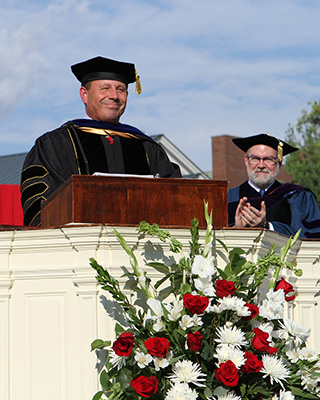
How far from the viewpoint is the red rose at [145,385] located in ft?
14.3

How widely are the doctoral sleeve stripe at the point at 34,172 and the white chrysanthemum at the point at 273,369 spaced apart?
95.5 inches

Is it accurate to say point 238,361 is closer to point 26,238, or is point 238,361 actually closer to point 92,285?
point 92,285

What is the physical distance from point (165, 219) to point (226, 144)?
3911 centimetres

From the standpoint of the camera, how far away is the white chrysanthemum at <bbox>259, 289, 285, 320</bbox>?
4.77 metres

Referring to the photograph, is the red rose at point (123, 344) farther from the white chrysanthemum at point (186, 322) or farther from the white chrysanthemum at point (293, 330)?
the white chrysanthemum at point (293, 330)

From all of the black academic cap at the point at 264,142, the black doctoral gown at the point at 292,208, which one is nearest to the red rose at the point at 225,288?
the black doctoral gown at the point at 292,208

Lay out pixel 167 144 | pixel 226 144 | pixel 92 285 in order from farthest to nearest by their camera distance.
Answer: pixel 226 144
pixel 167 144
pixel 92 285

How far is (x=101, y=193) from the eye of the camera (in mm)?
4832

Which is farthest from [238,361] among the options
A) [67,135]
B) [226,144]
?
[226,144]

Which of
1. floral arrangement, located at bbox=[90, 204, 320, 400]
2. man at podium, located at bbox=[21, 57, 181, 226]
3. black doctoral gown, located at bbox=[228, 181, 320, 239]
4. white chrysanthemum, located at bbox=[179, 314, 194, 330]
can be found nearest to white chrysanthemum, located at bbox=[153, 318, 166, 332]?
floral arrangement, located at bbox=[90, 204, 320, 400]

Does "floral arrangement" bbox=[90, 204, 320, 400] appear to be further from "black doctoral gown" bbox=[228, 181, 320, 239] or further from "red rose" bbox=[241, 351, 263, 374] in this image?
"black doctoral gown" bbox=[228, 181, 320, 239]

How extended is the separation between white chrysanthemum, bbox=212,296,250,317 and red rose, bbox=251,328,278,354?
142 mm

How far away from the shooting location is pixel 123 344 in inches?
176

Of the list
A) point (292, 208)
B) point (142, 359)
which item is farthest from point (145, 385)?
point (292, 208)
